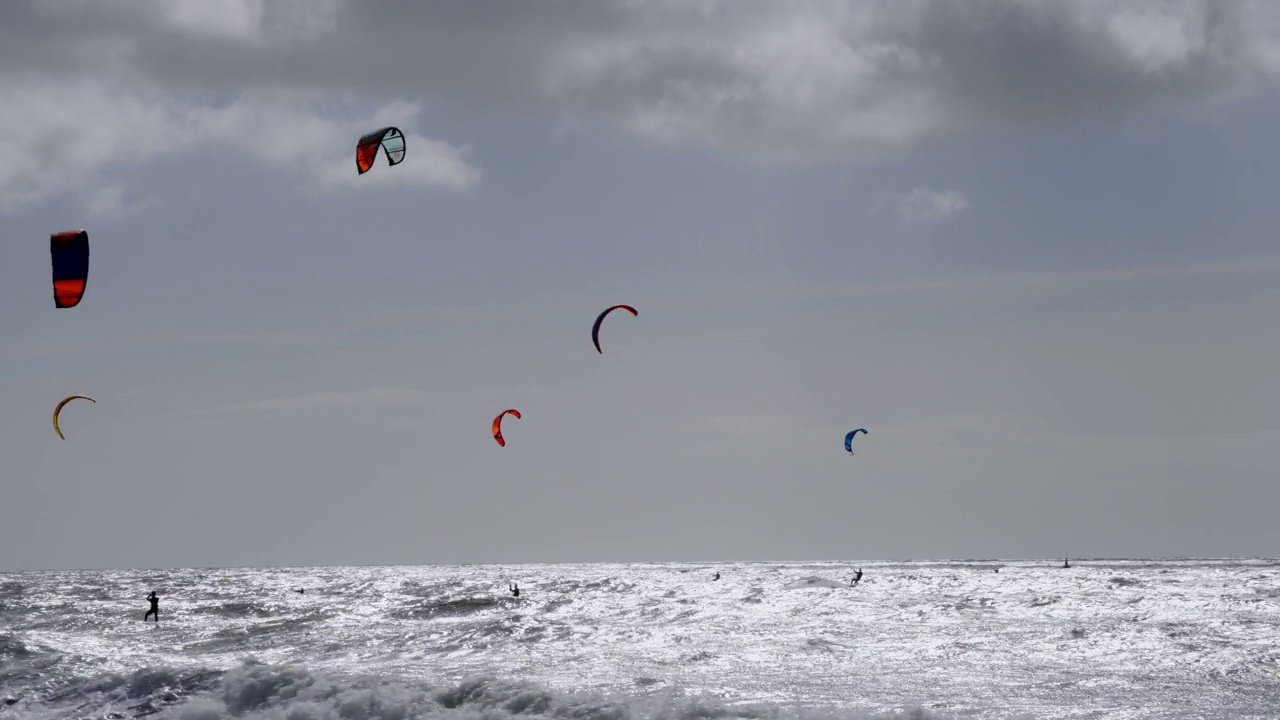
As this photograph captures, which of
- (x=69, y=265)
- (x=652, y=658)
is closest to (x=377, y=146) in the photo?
(x=69, y=265)

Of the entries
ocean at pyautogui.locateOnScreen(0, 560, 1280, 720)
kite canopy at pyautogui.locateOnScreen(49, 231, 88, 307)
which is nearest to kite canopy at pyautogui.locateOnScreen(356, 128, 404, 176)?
kite canopy at pyautogui.locateOnScreen(49, 231, 88, 307)

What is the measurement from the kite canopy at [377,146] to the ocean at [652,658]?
25.5 feet

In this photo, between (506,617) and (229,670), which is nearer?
(229,670)

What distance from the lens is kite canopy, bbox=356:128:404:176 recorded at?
20.2m

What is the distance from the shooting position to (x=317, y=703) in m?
14.3

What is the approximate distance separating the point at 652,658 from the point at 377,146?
31.7 feet

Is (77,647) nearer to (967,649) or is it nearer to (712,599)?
(967,649)

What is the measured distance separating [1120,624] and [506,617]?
48.6 ft

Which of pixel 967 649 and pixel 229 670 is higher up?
pixel 229 670

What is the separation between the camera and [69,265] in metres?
15.6

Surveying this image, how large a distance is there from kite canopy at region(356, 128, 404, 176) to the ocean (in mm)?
7779

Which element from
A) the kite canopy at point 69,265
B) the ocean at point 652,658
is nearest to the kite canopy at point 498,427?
the ocean at point 652,658

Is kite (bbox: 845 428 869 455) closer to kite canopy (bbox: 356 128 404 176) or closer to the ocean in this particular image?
the ocean

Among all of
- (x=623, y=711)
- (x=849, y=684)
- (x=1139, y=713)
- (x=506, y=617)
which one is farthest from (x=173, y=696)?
(x=506, y=617)
